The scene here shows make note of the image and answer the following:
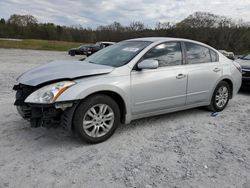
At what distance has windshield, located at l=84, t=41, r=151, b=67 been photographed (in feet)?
13.2

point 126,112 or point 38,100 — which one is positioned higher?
point 38,100

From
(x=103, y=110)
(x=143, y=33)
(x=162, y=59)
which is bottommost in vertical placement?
(x=103, y=110)

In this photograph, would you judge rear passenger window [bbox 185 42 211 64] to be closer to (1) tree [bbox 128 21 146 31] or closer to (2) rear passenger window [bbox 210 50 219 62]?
(2) rear passenger window [bbox 210 50 219 62]

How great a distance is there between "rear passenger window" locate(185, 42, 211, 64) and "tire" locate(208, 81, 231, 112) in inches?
25.9

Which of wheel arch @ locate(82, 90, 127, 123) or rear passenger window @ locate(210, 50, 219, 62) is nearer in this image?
wheel arch @ locate(82, 90, 127, 123)

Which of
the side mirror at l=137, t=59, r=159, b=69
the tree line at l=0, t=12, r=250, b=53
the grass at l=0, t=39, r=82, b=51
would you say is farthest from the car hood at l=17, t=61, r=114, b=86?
the tree line at l=0, t=12, r=250, b=53

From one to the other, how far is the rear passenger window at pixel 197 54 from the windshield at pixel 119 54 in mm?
898

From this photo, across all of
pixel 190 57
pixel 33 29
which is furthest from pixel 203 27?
pixel 33 29

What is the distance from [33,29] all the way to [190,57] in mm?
61244

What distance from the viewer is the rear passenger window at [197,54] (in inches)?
184

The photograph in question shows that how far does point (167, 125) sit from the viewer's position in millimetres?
4430

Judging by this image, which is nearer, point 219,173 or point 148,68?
point 219,173

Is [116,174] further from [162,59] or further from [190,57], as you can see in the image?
[190,57]

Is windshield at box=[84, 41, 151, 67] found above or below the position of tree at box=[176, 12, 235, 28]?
below
